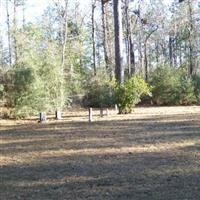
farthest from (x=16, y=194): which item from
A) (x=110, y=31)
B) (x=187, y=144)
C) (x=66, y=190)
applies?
(x=110, y=31)

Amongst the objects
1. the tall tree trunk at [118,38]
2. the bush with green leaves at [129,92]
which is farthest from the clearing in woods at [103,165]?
the tall tree trunk at [118,38]

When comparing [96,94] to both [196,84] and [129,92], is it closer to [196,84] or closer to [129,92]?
[196,84]

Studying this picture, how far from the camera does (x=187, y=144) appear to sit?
1249 centimetres

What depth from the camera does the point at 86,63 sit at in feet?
169

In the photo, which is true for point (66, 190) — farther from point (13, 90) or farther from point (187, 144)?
point (13, 90)

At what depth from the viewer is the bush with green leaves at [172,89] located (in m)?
39.6

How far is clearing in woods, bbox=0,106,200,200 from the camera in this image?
7395 mm

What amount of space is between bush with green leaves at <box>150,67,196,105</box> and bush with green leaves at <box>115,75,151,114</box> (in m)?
14.1

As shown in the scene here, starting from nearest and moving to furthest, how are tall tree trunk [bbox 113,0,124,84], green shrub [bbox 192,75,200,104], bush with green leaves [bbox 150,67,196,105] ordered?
tall tree trunk [bbox 113,0,124,84] < bush with green leaves [bbox 150,67,196,105] < green shrub [bbox 192,75,200,104]

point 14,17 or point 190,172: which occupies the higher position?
point 14,17

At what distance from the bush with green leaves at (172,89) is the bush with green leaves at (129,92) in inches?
555

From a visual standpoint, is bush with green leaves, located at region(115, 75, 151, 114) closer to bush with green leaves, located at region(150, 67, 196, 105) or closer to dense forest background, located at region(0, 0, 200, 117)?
dense forest background, located at region(0, 0, 200, 117)

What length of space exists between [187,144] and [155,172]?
3900 mm

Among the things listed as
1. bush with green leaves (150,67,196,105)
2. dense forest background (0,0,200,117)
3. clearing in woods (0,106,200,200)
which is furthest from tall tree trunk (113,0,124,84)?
bush with green leaves (150,67,196,105)
